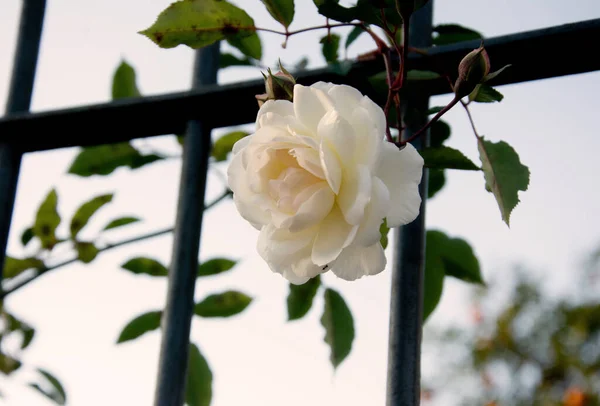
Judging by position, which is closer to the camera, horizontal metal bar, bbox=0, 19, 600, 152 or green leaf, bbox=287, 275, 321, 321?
horizontal metal bar, bbox=0, 19, 600, 152

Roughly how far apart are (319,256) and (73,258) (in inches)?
14.7

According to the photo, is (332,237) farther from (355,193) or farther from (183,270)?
(183,270)

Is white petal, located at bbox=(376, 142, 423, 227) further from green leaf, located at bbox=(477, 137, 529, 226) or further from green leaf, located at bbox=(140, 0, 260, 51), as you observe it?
green leaf, located at bbox=(140, 0, 260, 51)

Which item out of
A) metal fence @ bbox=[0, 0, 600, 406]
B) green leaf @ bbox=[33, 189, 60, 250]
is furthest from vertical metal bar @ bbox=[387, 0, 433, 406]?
green leaf @ bbox=[33, 189, 60, 250]

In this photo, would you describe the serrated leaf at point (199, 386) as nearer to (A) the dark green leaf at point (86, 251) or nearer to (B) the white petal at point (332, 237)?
(A) the dark green leaf at point (86, 251)

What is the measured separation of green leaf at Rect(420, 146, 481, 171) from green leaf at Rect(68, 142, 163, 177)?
1.02 ft

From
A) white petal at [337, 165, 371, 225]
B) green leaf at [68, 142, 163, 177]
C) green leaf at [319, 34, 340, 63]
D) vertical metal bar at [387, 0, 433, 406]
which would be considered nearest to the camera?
white petal at [337, 165, 371, 225]

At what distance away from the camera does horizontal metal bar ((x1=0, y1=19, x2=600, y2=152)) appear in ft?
1.04

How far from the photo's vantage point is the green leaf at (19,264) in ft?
1.74

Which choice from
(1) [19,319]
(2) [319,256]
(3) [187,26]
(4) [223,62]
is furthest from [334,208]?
(1) [19,319]

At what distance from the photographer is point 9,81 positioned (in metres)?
0.48

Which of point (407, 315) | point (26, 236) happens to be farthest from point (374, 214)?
point (26, 236)

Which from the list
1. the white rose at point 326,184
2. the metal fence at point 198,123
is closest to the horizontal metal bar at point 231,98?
the metal fence at point 198,123

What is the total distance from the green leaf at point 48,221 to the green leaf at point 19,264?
2 centimetres
